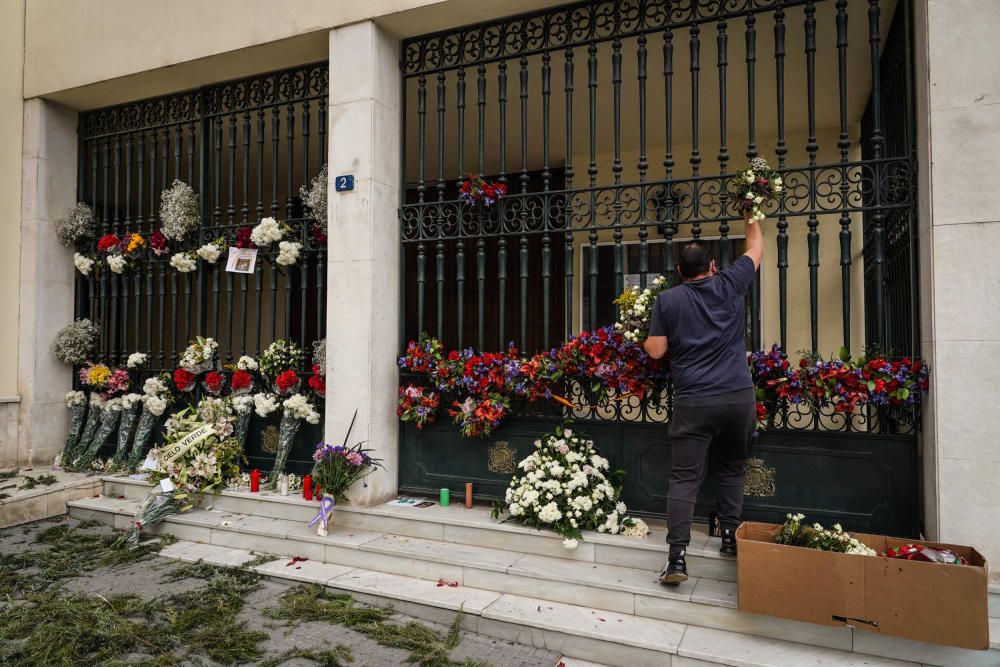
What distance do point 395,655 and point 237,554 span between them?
194 centimetres

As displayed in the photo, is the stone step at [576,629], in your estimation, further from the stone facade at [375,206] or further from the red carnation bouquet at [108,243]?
the red carnation bouquet at [108,243]

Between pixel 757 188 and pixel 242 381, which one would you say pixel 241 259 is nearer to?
pixel 242 381

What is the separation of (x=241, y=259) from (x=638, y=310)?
3.69 m

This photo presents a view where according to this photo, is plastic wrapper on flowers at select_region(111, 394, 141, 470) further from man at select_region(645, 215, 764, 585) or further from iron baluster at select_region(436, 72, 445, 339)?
man at select_region(645, 215, 764, 585)

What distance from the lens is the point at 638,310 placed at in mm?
4082

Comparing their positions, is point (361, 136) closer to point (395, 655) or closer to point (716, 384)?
point (716, 384)

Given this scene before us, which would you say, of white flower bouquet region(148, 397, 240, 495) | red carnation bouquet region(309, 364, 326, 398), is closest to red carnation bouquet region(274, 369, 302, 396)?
red carnation bouquet region(309, 364, 326, 398)

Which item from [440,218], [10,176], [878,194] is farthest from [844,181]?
[10,176]

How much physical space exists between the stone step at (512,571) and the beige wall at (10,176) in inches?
98.1

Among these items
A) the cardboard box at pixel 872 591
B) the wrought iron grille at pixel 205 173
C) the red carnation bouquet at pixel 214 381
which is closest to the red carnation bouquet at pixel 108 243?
the wrought iron grille at pixel 205 173

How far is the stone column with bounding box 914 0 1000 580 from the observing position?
3375 millimetres

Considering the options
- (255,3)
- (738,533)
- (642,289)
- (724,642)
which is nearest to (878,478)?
(738,533)

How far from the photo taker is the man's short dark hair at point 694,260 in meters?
3.64

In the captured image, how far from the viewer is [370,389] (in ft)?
16.1
